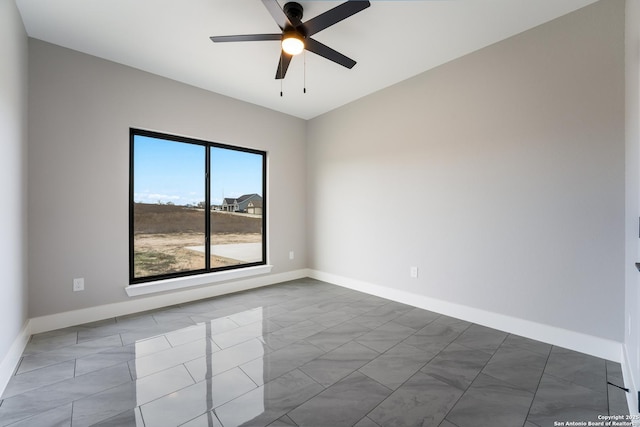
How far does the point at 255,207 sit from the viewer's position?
439 cm

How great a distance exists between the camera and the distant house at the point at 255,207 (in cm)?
432

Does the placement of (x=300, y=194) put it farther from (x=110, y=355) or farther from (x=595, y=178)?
(x=595, y=178)

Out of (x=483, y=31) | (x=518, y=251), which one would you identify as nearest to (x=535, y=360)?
(x=518, y=251)

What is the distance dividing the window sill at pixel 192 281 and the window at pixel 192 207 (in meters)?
0.13

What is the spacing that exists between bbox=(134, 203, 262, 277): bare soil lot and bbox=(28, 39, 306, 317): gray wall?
0.71ft

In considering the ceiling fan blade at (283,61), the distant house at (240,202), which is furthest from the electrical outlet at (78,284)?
the ceiling fan blade at (283,61)

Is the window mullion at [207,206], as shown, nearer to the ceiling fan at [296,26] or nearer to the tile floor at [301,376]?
the tile floor at [301,376]

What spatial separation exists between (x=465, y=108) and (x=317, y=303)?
280 centimetres

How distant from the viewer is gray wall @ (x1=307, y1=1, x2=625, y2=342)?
213cm

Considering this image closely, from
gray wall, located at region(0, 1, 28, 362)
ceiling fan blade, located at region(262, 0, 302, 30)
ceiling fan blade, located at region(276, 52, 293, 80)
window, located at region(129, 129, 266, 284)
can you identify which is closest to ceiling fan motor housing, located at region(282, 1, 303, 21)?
ceiling fan blade, located at region(262, 0, 302, 30)

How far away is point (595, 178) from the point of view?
7.09 feet

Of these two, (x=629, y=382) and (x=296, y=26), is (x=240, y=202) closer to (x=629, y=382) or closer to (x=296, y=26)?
(x=296, y=26)

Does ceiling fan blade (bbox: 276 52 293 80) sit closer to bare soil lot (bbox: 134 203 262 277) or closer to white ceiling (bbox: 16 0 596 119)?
white ceiling (bbox: 16 0 596 119)

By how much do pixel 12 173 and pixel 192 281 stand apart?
1977mm
